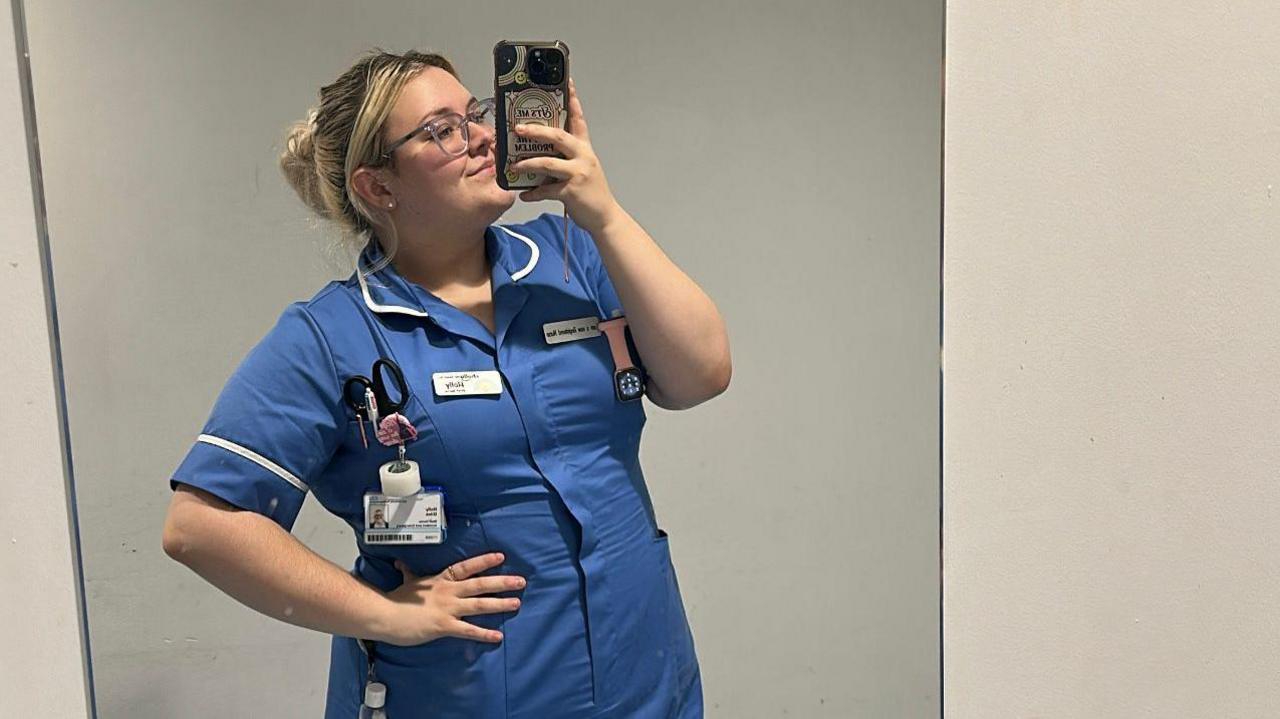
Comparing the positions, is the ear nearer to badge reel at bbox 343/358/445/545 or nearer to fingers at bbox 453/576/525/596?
badge reel at bbox 343/358/445/545

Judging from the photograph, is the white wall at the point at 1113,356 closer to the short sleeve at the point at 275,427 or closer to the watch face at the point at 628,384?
the watch face at the point at 628,384

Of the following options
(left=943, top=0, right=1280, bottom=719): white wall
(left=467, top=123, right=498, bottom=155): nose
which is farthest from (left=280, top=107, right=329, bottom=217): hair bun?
(left=943, top=0, right=1280, bottom=719): white wall

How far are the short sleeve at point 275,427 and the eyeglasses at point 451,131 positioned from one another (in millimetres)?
145

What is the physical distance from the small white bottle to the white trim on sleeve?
15cm

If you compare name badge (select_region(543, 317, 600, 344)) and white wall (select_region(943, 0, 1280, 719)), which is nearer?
white wall (select_region(943, 0, 1280, 719))

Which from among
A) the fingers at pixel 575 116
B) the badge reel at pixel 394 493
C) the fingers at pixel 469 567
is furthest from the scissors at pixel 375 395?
the fingers at pixel 575 116

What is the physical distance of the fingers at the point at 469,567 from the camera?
0.84 meters

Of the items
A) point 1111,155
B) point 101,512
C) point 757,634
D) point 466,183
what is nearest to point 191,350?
point 101,512

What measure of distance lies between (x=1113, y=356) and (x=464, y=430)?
427 mm

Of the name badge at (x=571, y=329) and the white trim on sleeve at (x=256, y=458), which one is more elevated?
the name badge at (x=571, y=329)

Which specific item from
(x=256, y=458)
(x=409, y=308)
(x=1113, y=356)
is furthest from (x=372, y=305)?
(x=1113, y=356)

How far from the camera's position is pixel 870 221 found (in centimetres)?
90

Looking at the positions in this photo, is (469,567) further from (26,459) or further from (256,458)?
(26,459)

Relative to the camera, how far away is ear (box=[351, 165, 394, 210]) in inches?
33.3
